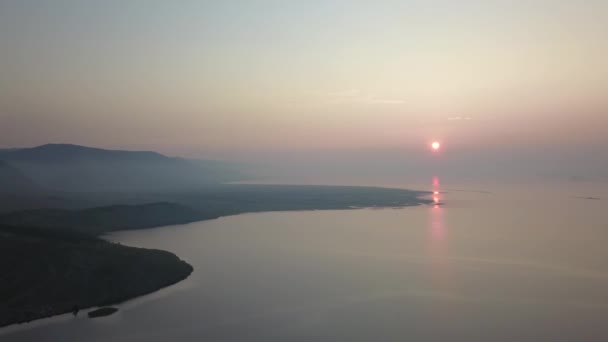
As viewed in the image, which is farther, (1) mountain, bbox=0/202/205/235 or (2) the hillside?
(1) mountain, bbox=0/202/205/235

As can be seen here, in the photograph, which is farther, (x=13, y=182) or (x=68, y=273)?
(x=13, y=182)

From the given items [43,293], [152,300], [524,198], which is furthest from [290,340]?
[524,198]

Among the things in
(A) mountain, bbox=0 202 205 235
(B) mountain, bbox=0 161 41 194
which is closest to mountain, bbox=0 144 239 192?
(B) mountain, bbox=0 161 41 194

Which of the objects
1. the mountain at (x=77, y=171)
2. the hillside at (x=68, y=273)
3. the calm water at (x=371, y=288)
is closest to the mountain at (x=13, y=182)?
the mountain at (x=77, y=171)

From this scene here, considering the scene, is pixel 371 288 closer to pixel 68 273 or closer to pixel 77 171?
pixel 68 273

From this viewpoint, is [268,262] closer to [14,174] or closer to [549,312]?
[549,312]

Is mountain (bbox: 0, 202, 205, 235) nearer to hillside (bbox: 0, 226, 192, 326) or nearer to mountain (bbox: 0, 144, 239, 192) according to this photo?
hillside (bbox: 0, 226, 192, 326)

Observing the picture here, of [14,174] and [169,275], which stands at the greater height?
[14,174]

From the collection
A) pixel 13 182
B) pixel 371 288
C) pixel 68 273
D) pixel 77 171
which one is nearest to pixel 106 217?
A: pixel 68 273
